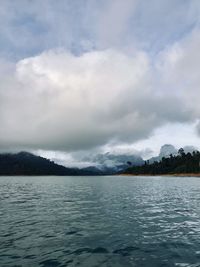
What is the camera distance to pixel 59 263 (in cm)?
2120

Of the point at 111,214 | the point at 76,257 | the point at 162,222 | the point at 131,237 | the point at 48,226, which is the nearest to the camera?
the point at 76,257

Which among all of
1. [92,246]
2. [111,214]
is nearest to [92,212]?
[111,214]

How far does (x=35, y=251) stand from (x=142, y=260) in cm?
876

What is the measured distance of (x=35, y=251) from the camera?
2444 centimetres

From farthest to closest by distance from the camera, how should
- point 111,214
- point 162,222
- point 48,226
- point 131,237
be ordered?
point 111,214
point 162,222
point 48,226
point 131,237

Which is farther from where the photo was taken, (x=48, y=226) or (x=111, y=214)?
(x=111, y=214)

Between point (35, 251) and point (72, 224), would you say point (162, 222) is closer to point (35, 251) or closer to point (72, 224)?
point (72, 224)

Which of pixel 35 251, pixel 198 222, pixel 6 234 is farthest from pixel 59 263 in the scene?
pixel 198 222

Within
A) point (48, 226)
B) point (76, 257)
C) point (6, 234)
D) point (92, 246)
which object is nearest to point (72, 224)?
point (48, 226)

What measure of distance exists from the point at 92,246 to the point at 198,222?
18.4 meters

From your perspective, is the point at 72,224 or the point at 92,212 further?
the point at 92,212

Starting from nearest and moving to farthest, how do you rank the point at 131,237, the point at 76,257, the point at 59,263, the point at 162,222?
the point at 59,263 → the point at 76,257 → the point at 131,237 → the point at 162,222

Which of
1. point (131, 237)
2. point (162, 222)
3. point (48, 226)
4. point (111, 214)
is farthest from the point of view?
point (111, 214)

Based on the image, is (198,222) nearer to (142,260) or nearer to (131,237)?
(131,237)
